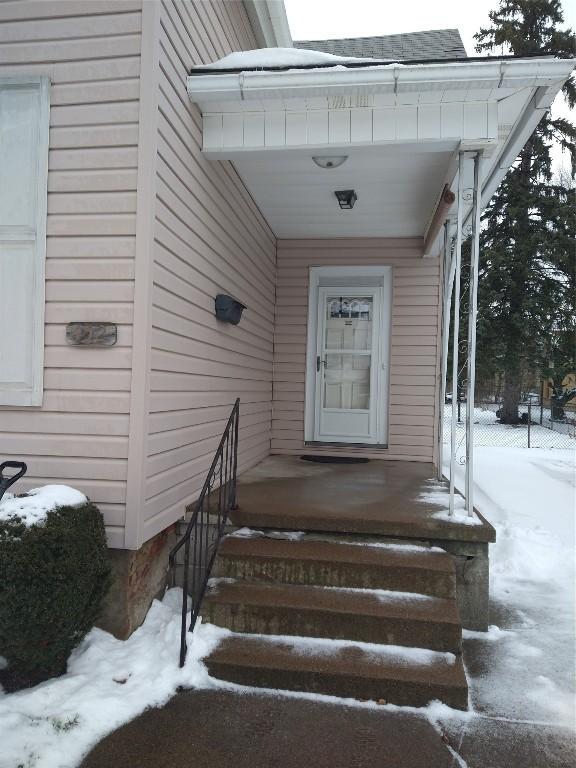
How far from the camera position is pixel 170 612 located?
286cm

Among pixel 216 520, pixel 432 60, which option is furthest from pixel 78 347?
pixel 432 60

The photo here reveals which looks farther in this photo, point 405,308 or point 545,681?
point 405,308

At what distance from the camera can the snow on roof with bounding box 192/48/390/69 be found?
3.08 m

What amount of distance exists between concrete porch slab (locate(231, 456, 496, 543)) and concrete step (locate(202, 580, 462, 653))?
413 mm

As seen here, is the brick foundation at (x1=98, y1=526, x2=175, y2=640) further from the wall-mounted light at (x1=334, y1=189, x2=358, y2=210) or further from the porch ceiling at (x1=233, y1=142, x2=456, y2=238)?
the wall-mounted light at (x1=334, y1=189, x2=358, y2=210)

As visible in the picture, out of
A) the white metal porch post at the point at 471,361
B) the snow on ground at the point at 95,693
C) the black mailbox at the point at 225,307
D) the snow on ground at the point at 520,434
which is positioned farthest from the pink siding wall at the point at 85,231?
the snow on ground at the point at 520,434

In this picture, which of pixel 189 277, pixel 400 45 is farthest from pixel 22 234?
pixel 400 45

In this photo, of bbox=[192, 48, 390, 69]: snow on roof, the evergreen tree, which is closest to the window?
bbox=[192, 48, 390, 69]: snow on roof

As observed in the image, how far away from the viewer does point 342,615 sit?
253 cm

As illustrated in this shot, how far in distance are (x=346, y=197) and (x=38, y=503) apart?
11.1 ft

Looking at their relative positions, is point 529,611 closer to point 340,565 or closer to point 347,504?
point 347,504

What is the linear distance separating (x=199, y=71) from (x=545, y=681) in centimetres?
369

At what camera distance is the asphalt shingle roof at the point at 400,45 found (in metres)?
5.86

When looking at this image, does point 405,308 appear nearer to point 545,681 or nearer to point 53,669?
point 545,681
